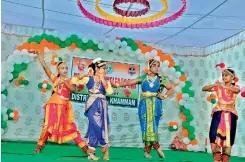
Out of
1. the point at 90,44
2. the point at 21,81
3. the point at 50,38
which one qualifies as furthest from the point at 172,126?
the point at 21,81

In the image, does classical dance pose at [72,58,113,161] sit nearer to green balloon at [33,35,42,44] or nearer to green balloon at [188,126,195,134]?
green balloon at [33,35,42,44]

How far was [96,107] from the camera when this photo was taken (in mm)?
4367

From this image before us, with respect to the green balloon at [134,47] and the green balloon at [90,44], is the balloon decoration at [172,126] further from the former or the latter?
the green balloon at [90,44]

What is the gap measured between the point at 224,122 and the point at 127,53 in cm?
286

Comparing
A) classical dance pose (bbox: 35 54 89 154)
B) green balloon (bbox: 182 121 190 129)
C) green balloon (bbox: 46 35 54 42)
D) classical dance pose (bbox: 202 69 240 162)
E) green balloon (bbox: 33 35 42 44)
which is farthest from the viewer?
green balloon (bbox: 182 121 190 129)

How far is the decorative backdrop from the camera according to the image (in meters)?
6.33

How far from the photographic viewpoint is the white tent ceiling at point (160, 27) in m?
5.28

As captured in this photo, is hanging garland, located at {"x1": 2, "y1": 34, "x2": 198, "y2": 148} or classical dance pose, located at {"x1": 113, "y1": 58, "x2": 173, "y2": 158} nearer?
classical dance pose, located at {"x1": 113, "y1": 58, "x2": 173, "y2": 158}

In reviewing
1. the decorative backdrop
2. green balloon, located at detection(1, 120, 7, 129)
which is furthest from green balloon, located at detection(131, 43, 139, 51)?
green balloon, located at detection(1, 120, 7, 129)

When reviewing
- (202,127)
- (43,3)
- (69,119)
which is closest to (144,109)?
(69,119)

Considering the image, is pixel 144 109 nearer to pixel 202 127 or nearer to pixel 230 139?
pixel 230 139

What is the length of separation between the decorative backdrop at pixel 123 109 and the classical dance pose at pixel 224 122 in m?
2.17

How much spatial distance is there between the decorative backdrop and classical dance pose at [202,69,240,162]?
2.17 m

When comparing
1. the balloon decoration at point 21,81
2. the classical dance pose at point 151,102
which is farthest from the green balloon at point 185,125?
the balloon decoration at point 21,81
